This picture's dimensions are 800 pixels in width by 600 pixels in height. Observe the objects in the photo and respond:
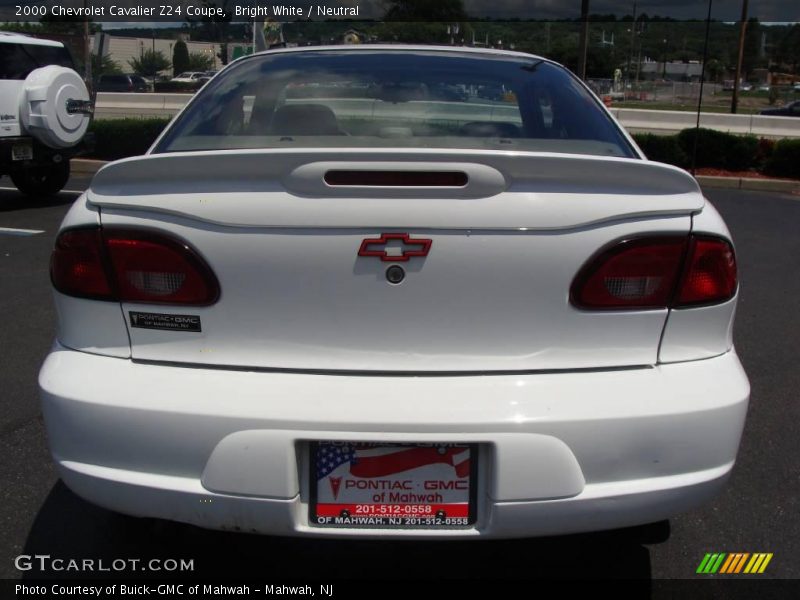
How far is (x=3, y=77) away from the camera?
8.99 meters

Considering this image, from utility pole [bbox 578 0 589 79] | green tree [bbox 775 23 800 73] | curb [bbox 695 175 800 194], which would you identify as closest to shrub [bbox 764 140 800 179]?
curb [bbox 695 175 800 194]

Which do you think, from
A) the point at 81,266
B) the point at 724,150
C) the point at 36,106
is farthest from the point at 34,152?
the point at 724,150

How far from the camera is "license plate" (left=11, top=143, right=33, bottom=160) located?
9.16 meters

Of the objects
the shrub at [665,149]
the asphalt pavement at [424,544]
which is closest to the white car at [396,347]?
the asphalt pavement at [424,544]

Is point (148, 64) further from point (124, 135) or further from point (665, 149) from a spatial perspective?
point (665, 149)

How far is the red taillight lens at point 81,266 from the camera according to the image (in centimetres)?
211

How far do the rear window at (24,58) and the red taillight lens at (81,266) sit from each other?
795cm

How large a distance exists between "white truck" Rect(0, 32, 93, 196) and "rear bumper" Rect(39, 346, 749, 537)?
26.2 feet

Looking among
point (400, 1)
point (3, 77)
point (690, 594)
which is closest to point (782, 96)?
point (400, 1)

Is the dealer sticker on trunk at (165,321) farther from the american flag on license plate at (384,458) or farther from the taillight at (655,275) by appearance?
the taillight at (655,275)

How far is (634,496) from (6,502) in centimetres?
219

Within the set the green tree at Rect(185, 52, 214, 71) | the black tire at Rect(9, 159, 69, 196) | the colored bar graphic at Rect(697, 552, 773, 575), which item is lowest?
the colored bar graphic at Rect(697, 552, 773, 575)

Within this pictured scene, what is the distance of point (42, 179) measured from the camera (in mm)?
10281

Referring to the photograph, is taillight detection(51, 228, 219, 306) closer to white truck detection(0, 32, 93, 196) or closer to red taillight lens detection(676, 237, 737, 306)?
red taillight lens detection(676, 237, 737, 306)
